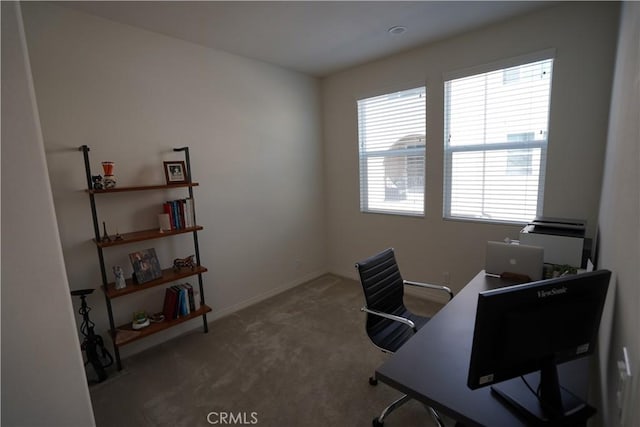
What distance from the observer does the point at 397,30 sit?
→ 8.77 ft

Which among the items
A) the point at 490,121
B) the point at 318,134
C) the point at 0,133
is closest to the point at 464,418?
the point at 0,133

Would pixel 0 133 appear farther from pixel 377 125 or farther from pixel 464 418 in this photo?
pixel 377 125

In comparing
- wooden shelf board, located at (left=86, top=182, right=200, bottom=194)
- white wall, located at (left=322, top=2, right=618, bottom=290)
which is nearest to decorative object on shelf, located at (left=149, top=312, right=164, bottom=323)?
wooden shelf board, located at (left=86, top=182, right=200, bottom=194)

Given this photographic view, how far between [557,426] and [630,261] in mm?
551

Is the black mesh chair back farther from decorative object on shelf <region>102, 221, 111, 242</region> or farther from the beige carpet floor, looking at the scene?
decorative object on shelf <region>102, 221, 111, 242</region>

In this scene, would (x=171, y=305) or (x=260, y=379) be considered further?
(x=171, y=305)

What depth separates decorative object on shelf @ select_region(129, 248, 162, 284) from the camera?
95.1 inches

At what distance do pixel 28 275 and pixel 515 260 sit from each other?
8.51 feet

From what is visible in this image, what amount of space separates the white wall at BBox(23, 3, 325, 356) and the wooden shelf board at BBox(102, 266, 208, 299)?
0.52ft

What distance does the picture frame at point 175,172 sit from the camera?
2.57 meters

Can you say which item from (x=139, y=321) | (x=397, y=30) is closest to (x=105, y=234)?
(x=139, y=321)

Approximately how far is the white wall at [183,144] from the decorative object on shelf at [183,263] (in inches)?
4.4

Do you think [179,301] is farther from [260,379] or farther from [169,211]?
[260,379]

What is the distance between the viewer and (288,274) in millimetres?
3869
